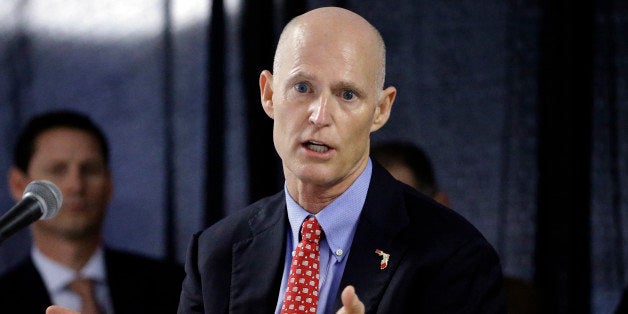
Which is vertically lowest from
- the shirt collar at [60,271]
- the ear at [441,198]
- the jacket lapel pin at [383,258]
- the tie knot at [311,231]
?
the shirt collar at [60,271]

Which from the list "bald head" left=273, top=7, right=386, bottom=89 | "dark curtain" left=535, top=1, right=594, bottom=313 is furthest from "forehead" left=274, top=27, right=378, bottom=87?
"dark curtain" left=535, top=1, right=594, bottom=313

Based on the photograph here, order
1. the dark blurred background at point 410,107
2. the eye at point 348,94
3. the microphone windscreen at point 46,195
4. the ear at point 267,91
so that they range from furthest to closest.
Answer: the dark blurred background at point 410,107, the ear at point 267,91, the eye at point 348,94, the microphone windscreen at point 46,195

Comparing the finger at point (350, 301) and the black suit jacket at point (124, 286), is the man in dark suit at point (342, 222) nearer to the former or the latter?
the finger at point (350, 301)

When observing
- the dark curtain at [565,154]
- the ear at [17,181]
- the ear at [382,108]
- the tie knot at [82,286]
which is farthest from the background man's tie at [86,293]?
the ear at [382,108]

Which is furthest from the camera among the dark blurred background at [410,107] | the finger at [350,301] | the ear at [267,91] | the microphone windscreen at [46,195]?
the dark blurred background at [410,107]

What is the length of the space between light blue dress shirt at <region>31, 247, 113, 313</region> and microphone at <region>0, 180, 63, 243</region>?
1548 millimetres

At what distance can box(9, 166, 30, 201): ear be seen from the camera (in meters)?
2.96

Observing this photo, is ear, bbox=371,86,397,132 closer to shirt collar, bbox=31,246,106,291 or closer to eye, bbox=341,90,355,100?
eye, bbox=341,90,355,100

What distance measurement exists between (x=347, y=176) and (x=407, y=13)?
170 centimetres

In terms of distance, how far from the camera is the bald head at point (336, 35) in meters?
1.50

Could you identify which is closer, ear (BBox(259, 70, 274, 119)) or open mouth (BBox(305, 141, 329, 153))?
open mouth (BBox(305, 141, 329, 153))

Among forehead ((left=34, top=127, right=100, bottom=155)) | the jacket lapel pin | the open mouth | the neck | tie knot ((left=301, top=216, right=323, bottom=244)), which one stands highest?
the open mouth

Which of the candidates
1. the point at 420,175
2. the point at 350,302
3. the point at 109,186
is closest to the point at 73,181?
the point at 109,186

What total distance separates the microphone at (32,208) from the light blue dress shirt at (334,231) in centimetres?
36
